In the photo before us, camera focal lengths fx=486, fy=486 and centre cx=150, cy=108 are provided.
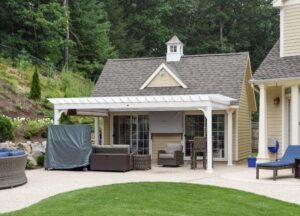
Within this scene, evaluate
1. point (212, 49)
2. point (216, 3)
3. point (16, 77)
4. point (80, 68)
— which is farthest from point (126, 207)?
point (216, 3)

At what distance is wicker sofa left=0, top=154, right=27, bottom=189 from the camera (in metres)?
11.3

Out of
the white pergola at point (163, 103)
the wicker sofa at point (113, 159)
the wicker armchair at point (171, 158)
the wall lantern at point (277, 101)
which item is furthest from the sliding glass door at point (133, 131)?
the wall lantern at point (277, 101)

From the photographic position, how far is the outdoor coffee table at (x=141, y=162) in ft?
53.2

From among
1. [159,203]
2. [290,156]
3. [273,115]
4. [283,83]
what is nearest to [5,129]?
[273,115]

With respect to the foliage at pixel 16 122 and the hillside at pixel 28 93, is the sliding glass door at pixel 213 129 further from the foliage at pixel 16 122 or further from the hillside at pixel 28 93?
the foliage at pixel 16 122

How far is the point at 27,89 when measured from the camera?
24438 millimetres

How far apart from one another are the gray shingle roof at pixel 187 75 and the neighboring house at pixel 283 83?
8.69 ft

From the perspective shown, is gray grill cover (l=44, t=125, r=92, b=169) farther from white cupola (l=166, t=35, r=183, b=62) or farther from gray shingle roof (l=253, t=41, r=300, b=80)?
white cupola (l=166, t=35, r=183, b=62)

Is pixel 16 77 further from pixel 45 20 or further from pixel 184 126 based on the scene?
pixel 184 126

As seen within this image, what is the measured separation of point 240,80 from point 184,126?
117 inches

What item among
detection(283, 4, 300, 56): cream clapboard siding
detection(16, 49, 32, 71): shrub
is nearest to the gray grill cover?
detection(283, 4, 300, 56): cream clapboard siding

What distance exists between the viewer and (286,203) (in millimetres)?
8922

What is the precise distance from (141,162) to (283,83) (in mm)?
5381

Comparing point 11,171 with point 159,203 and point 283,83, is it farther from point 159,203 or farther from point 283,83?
point 283,83
